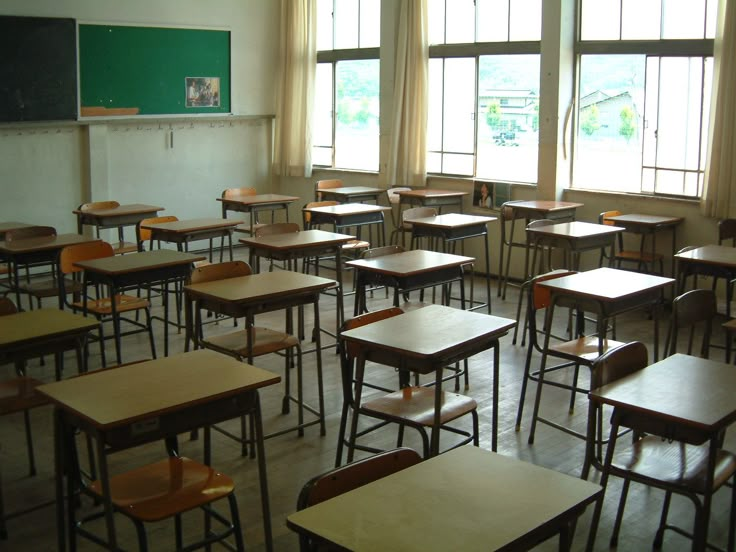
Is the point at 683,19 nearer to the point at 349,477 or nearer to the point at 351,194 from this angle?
the point at 351,194

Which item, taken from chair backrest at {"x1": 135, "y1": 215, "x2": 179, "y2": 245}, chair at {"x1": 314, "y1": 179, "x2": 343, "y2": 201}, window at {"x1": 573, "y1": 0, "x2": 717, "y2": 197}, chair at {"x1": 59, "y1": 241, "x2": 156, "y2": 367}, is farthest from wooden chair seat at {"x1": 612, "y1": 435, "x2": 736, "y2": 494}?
chair at {"x1": 314, "y1": 179, "x2": 343, "y2": 201}

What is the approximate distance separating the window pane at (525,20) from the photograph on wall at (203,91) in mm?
3595

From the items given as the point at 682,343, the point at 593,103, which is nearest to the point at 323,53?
the point at 593,103

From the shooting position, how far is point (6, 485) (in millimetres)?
4074

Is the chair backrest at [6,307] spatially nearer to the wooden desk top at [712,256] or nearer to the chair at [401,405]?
the chair at [401,405]

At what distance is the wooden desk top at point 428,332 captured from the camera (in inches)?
142

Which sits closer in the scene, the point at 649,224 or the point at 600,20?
the point at 649,224

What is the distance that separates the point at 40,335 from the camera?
3637 millimetres

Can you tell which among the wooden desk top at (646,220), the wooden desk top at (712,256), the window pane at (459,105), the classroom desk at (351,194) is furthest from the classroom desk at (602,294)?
the window pane at (459,105)

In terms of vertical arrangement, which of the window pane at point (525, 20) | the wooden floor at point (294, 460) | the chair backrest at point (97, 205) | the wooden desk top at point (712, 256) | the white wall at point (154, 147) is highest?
the window pane at point (525, 20)

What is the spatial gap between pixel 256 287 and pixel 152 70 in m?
5.89

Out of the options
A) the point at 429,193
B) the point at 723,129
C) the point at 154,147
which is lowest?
the point at 429,193

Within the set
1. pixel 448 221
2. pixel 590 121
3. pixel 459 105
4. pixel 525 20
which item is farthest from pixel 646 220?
pixel 459 105

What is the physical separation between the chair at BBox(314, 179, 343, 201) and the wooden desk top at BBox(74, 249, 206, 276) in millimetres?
3664
